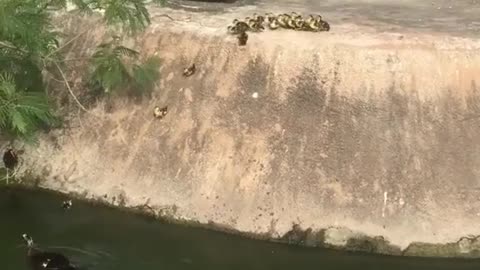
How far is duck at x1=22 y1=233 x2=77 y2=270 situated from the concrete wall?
152 centimetres

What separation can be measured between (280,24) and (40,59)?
3.57 metres

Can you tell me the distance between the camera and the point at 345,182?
35.3 feet

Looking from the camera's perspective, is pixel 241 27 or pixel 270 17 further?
pixel 270 17

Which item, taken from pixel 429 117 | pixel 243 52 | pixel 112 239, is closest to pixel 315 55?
pixel 243 52

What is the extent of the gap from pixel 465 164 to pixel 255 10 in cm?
447

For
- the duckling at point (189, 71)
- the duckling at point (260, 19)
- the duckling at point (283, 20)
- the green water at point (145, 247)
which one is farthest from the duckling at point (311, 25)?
the green water at point (145, 247)

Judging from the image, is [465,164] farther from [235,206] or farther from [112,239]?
[112,239]

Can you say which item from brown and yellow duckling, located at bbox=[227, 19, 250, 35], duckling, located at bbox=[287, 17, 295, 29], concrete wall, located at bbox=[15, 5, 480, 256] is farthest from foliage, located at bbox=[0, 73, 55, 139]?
duckling, located at bbox=[287, 17, 295, 29]

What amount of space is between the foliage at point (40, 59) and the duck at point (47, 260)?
1.71m

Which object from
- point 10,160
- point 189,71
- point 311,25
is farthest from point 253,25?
point 10,160

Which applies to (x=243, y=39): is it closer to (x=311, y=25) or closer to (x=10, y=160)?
(x=311, y=25)

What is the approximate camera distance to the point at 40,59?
1167 centimetres

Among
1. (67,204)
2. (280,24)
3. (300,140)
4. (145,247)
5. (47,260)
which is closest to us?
(47,260)

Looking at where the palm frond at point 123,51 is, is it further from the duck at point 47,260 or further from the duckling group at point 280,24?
the duck at point 47,260
